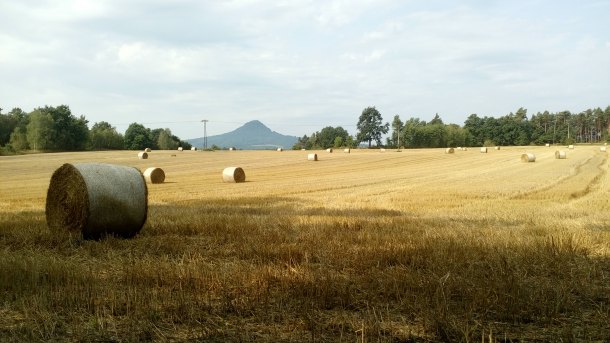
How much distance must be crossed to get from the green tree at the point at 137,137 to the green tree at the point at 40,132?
33656 mm

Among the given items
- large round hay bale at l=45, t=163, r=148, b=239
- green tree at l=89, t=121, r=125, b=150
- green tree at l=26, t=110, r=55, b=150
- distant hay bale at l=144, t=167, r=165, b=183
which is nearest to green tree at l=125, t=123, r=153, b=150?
green tree at l=89, t=121, r=125, b=150

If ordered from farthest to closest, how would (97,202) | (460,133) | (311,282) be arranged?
(460,133) < (97,202) < (311,282)

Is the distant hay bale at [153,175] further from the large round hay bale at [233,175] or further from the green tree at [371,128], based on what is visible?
the green tree at [371,128]

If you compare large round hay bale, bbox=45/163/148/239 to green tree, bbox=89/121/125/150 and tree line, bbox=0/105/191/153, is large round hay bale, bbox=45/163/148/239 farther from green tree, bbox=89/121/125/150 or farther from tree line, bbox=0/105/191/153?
green tree, bbox=89/121/125/150

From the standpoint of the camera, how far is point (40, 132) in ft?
257

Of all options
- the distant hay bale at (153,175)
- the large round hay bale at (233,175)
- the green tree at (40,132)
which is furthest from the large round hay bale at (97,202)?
the green tree at (40,132)

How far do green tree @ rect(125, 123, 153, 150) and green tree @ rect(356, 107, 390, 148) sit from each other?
59251 mm

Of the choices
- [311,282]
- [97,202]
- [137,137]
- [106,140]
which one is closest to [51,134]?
[106,140]

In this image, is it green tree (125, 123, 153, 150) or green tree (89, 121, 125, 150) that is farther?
green tree (125, 123, 153, 150)

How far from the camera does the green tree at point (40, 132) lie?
7781 cm

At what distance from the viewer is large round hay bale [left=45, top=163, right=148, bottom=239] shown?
860 cm

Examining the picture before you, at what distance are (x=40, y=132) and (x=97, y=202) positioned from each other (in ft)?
263

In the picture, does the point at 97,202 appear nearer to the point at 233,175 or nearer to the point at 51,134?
the point at 233,175

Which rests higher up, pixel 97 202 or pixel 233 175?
pixel 97 202
